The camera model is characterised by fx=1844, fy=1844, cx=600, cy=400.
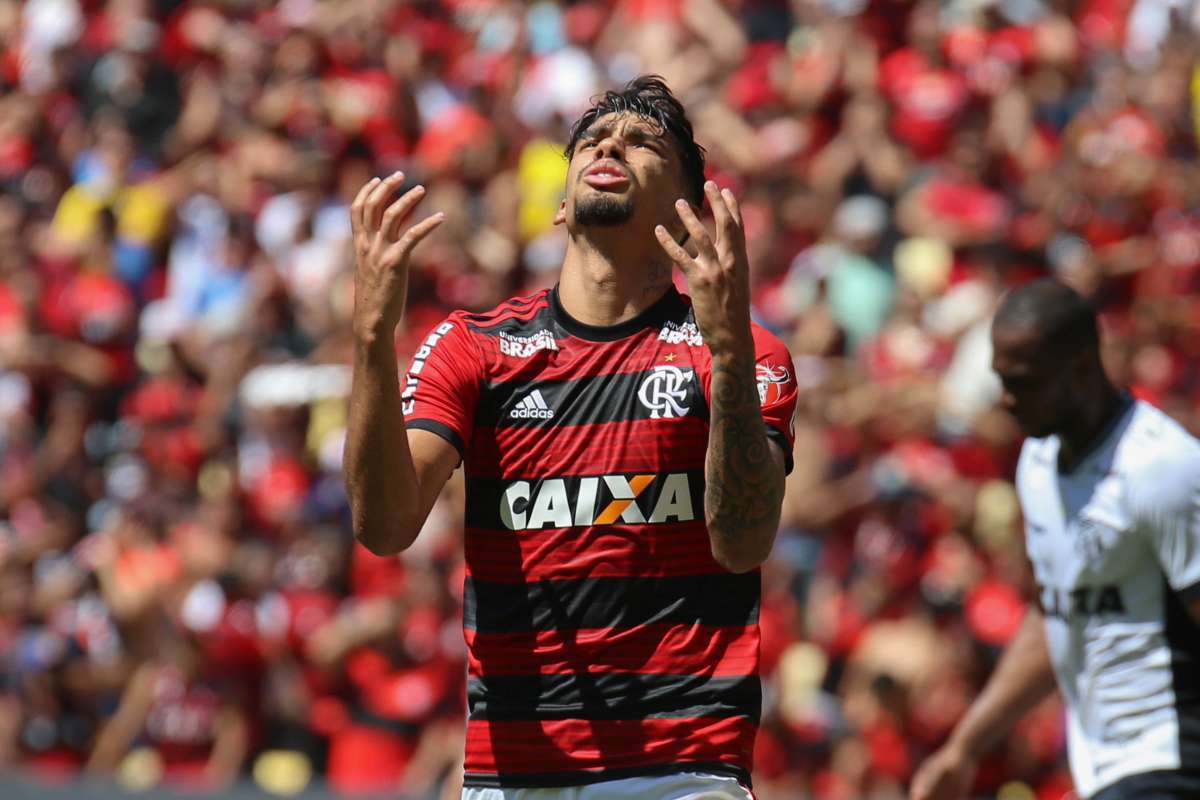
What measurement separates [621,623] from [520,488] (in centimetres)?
41

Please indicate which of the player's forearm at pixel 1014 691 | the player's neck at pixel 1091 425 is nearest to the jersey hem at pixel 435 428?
the player's neck at pixel 1091 425

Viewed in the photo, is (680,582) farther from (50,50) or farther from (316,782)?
(50,50)

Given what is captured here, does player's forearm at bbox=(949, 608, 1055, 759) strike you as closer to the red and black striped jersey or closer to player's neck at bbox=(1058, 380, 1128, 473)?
player's neck at bbox=(1058, 380, 1128, 473)

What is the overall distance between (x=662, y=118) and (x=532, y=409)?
85cm

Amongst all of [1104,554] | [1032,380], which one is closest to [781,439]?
[1032,380]

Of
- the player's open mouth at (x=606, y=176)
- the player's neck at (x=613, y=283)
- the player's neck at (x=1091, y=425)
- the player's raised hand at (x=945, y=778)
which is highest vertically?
the player's open mouth at (x=606, y=176)

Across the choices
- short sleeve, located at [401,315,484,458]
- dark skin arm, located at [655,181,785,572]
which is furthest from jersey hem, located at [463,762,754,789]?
short sleeve, located at [401,315,484,458]

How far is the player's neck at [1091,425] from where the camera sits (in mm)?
5531

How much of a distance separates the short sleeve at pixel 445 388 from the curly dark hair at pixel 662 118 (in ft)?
2.12

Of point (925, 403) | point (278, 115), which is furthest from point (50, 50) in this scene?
point (925, 403)

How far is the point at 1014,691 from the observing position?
5871mm

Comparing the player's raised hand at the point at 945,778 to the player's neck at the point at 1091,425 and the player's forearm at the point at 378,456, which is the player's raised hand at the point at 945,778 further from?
the player's forearm at the point at 378,456

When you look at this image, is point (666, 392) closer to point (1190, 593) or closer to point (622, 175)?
point (622, 175)

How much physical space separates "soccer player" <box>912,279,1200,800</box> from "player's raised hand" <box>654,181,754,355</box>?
1676 mm
